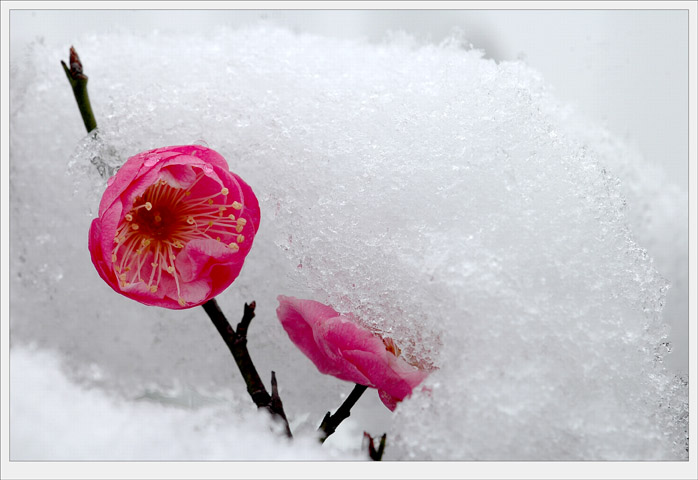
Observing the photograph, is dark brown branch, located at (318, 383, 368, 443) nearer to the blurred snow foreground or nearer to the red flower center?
the blurred snow foreground

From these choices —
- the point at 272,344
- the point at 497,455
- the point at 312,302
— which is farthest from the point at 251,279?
the point at 497,455

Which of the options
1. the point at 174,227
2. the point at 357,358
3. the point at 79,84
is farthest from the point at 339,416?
the point at 79,84

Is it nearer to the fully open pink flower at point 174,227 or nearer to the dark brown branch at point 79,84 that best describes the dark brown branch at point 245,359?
the fully open pink flower at point 174,227

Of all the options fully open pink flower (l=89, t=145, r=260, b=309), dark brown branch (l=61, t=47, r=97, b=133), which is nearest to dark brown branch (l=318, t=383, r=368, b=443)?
fully open pink flower (l=89, t=145, r=260, b=309)

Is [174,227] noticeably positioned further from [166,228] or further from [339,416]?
[339,416]

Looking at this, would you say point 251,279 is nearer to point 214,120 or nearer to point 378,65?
point 214,120
